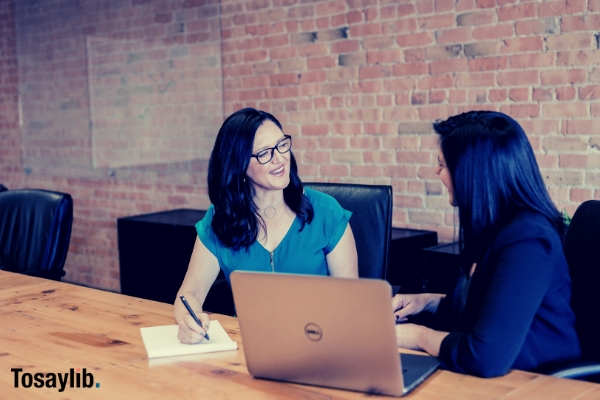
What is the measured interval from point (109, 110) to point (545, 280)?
4.08 m

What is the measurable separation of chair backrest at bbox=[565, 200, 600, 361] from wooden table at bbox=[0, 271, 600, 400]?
0.41 meters

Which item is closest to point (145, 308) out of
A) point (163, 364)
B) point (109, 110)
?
point (163, 364)

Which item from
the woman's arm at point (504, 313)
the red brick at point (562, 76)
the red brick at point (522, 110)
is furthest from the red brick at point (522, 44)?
the woman's arm at point (504, 313)

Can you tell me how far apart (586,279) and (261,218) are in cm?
97

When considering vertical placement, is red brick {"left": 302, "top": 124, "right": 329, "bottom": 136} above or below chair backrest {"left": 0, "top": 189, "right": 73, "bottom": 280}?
above

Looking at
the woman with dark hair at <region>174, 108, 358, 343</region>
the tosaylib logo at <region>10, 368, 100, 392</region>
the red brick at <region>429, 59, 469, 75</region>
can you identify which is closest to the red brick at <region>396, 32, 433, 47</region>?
the red brick at <region>429, 59, 469, 75</region>

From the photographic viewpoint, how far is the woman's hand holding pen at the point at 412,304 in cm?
198

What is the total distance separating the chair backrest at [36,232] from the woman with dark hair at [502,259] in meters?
1.82

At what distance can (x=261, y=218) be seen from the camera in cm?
232

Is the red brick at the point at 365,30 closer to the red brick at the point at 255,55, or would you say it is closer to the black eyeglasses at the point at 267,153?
the red brick at the point at 255,55

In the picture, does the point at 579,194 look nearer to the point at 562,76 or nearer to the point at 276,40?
the point at 562,76

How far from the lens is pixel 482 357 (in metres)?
1.42

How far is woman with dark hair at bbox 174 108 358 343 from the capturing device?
221cm

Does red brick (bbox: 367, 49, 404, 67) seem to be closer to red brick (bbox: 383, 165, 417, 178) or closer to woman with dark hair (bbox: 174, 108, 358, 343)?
red brick (bbox: 383, 165, 417, 178)
